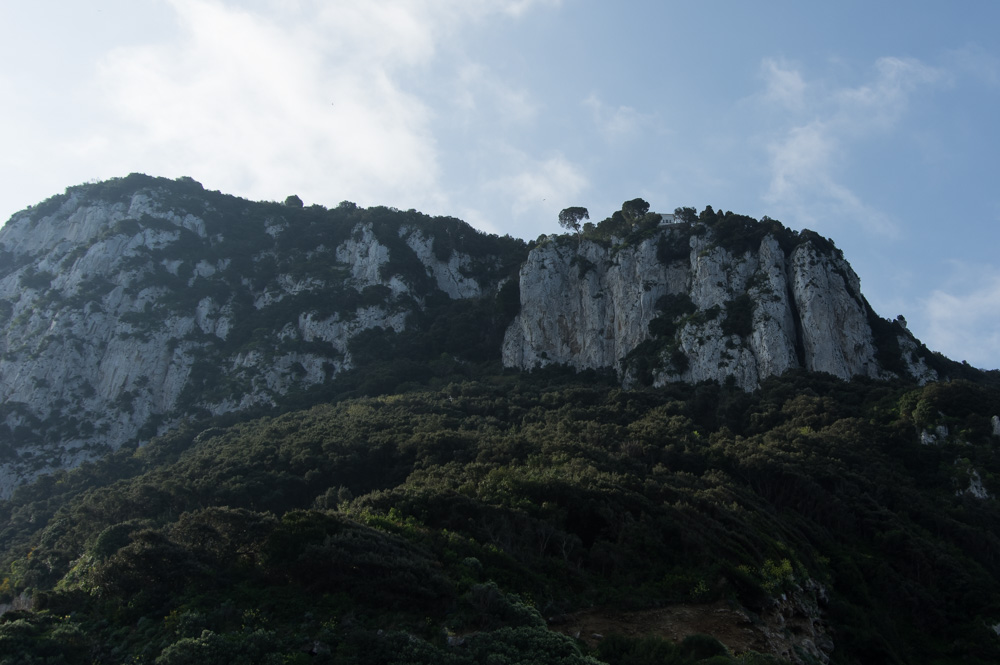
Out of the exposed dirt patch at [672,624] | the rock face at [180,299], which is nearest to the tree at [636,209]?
the rock face at [180,299]

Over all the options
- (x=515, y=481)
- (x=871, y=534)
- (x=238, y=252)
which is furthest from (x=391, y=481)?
(x=238, y=252)

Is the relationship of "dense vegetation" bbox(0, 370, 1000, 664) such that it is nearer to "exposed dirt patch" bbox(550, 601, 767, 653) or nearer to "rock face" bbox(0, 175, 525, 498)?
"exposed dirt patch" bbox(550, 601, 767, 653)

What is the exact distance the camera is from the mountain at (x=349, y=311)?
63.8 metres

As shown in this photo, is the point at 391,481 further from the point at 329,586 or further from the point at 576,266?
the point at 576,266

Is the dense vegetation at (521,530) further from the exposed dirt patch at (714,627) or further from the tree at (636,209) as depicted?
the tree at (636,209)

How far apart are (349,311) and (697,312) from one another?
124 feet

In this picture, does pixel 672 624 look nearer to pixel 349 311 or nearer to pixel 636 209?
pixel 349 311

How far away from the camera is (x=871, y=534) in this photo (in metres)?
36.4

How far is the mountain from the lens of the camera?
6381 centimetres

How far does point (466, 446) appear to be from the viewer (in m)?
44.4

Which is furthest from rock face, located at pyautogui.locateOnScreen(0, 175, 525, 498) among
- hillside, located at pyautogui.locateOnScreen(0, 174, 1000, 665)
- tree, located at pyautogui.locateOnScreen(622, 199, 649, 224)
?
tree, located at pyautogui.locateOnScreen(622, 199, 649, 224)

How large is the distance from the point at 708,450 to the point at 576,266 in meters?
39.9

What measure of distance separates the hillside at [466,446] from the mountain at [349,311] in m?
0.35

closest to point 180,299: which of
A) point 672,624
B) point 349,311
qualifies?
point 349,311
